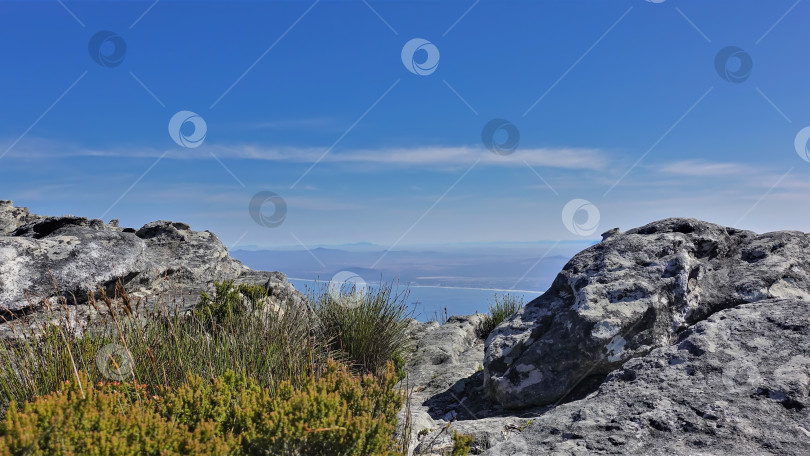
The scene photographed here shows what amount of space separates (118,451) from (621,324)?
4.66m

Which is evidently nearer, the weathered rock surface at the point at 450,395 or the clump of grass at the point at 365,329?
the weathered rock surface at the point at 450,395

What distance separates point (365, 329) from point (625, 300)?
13.9 ft

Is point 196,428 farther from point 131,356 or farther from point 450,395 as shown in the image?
point 450,395

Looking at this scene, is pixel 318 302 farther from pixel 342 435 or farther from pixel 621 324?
pixel 342 435

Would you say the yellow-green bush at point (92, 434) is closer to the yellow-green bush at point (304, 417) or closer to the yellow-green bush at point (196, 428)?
the yellow-green bush at point (196, 428)

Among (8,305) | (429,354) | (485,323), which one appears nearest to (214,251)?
(8,305)

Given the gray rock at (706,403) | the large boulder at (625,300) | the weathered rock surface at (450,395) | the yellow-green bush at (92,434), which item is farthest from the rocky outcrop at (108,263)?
the gray rock at (706,403)

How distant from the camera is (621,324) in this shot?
17.9 ft

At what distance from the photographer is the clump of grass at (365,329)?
8477mm

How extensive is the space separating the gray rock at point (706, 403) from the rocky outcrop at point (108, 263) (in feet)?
15.6

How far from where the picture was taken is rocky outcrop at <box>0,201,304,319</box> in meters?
6.83

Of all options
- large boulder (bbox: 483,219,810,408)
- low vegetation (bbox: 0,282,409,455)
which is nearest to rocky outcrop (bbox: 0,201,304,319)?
low vegetation (bbox: 0,282,409,455)

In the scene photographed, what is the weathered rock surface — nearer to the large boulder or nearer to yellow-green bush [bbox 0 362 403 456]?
the large boulder

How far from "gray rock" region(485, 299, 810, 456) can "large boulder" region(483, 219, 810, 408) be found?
5.26 ft
